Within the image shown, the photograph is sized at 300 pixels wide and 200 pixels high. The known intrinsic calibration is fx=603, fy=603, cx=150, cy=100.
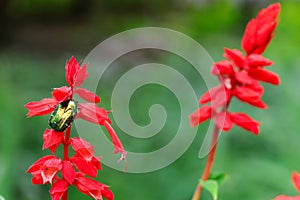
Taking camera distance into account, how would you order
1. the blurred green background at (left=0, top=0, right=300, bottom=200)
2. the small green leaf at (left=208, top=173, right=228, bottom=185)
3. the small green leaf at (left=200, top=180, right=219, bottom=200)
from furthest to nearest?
the blurred green background at (left=0, top=0, right=300, bottom=200)
the small green leaf at (left=208, top=173, right=228, bottom=185)
the small green leaf at (left=200, top=180, right=219, bottom=200)

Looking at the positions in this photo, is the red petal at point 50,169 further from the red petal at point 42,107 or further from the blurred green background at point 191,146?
the blurred green background at point 191,146

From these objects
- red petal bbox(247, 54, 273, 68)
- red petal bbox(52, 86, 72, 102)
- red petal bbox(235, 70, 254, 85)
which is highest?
red petal bbox(247, 54, 273, 68)

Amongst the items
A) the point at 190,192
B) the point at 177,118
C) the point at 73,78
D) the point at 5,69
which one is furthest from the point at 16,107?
the point at 73,78

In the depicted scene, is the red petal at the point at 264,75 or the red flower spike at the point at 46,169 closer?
the red flower spike at the point at 46,169

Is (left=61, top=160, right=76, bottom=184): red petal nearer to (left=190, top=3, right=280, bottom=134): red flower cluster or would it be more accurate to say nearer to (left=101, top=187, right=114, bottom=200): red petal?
(left=101, top=187, right=114, bottom=200): red petal

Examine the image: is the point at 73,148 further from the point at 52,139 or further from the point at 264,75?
the point at 264,75

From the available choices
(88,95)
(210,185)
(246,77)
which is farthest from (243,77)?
(88,95)

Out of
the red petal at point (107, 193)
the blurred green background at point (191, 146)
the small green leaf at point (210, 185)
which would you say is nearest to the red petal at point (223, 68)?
the small green leaf at point (210, 185)

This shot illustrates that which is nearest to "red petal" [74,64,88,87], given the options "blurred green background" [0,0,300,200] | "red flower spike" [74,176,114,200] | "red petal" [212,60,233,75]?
"red flower spike" [74,176,114,200]

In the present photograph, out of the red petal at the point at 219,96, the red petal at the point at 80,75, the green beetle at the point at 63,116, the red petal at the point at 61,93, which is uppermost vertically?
the red petal at the point at 219,96

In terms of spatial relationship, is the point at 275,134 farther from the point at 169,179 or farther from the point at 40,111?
the point at 40,111
